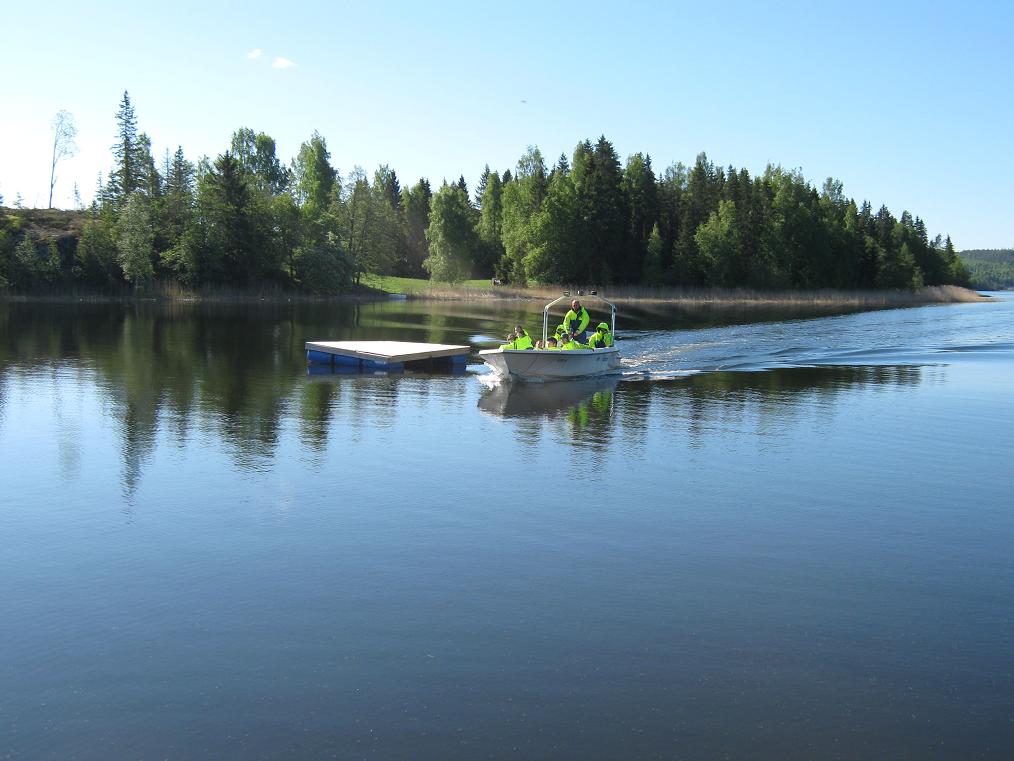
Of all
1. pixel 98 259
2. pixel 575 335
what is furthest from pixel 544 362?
pixel 98 259

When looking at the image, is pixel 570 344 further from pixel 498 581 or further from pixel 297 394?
pixel 498 581

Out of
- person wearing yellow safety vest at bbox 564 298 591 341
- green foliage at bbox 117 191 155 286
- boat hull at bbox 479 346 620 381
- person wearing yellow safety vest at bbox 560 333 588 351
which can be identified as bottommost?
boat hull at bbox 479 346 620 381

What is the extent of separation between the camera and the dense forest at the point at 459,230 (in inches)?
2980

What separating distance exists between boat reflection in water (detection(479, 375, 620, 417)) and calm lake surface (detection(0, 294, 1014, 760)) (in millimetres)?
345

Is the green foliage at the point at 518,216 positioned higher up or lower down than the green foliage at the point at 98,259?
higher up

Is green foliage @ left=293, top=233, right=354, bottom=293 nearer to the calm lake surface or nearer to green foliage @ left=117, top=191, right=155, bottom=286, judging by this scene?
green foliage @ left=117, top=191, right=155, bottom=286

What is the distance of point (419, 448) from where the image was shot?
17.4m

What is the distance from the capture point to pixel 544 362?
2825cm

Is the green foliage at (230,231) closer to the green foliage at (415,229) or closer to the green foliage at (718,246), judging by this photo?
the green foliage at (718,246)

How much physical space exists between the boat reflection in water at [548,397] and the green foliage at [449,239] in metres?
85.5

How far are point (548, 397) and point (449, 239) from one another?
91.2 metres

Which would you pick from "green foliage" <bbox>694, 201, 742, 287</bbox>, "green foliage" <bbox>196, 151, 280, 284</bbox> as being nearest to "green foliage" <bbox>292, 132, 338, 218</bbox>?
"green foliage" <bbox>196, 151, 280, 284</bbox>

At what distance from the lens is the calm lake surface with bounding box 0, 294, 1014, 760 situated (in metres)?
7.30

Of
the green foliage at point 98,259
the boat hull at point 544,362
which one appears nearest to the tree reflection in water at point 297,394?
the boat hull at point 544,362
